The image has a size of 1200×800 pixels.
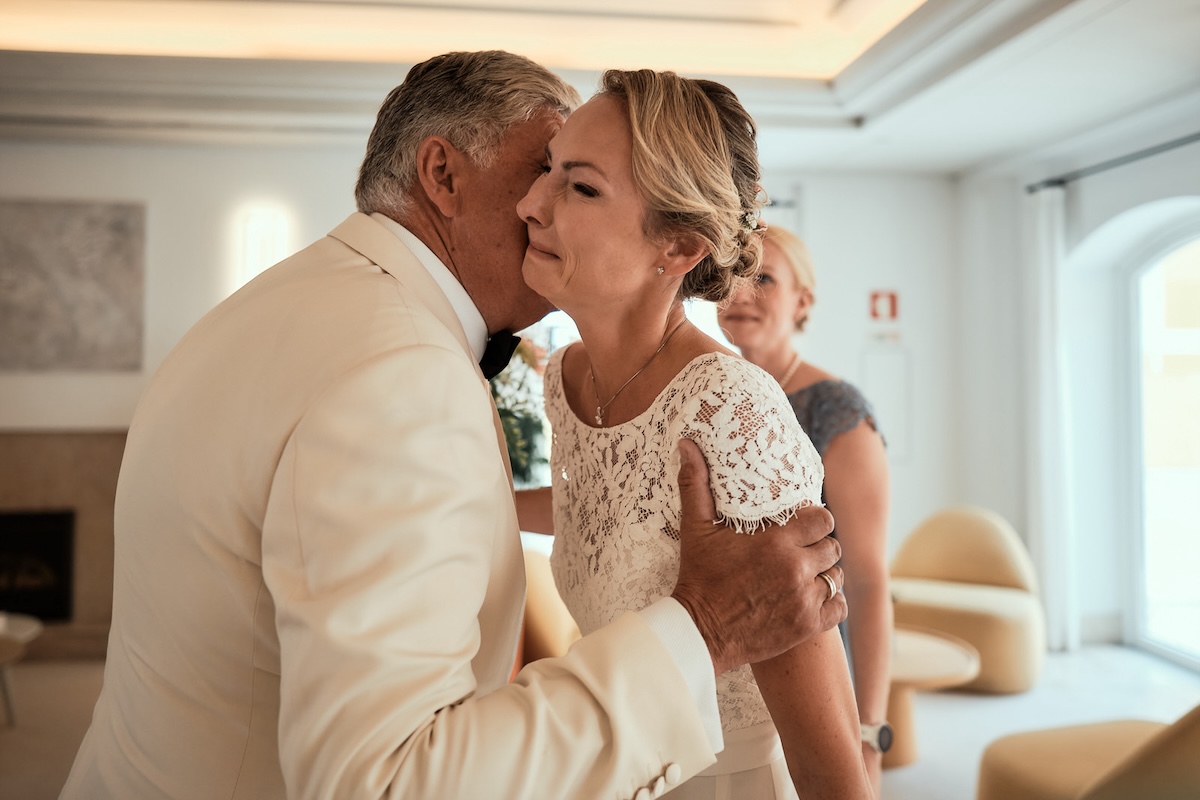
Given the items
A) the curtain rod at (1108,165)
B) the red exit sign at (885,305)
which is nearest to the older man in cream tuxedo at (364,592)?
the curtain rod at (1108,165)

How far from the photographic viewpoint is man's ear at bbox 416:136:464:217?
1468 mm

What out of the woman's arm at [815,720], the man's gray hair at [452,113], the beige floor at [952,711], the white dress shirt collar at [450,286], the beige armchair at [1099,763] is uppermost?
the man's gray hair at [452,113]

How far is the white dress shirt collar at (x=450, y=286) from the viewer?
1.41 m

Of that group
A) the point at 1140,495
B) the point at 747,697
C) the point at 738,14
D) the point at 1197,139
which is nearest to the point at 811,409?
the point at 747,697

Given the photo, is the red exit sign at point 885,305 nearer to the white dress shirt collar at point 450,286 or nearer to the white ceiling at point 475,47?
the white ceiling at point 475,47

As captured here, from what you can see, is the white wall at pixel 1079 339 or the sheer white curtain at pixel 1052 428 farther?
the sheer white curtain at pixel 1052 428

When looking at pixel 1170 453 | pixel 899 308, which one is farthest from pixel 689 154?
pixel 899 308

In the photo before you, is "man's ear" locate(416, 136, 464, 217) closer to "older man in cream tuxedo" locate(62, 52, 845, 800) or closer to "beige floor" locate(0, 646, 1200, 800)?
"older man in cream tuxedo" locate(62, 52, 845, 800)

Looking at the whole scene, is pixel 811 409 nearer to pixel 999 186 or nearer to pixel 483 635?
pixel 483 635

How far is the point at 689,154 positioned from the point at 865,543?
1.15 m

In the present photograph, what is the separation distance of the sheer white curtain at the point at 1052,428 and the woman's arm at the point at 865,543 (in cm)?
501

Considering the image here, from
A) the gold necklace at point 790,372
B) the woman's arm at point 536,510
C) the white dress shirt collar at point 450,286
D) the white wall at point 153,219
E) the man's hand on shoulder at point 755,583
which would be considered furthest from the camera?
the white wall at point 153,219

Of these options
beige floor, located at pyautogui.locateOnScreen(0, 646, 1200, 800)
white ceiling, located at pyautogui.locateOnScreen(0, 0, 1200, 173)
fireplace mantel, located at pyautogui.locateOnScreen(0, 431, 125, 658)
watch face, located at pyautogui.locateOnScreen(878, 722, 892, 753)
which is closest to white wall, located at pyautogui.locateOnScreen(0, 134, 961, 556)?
fireplace mantel, located at pyautogui.locateOnScreen(0, 431, 125, 658)

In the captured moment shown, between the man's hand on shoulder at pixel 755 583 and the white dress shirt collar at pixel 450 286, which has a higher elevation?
the white dress shirt collar at pixel 450 286
